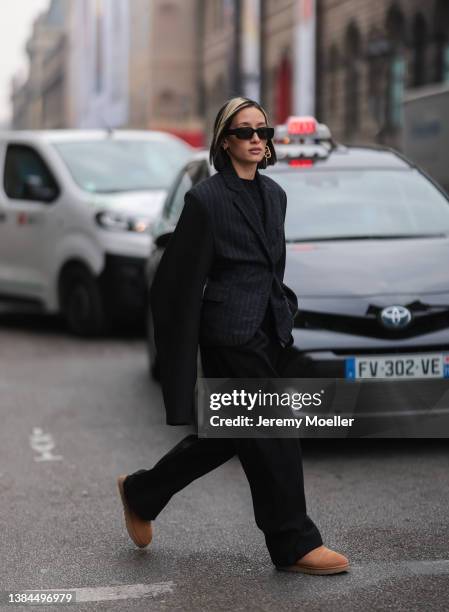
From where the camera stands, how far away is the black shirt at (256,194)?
15.2 ft

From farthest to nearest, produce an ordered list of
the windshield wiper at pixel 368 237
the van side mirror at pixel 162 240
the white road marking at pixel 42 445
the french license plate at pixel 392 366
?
the van side mirror at pixel 162 240
the windshield wiper at pixel 368 237
the white road marking at pixel 42 445
the french license plate at pixel 392 366

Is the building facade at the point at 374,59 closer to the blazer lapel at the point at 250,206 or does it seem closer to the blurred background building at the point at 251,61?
the blurred background building at the point at 251,61

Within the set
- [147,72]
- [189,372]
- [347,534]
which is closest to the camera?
[189,372]

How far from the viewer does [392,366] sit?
256 inches

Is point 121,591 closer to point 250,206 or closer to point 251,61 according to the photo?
point 250,206

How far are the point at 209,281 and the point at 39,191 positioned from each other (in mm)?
7929

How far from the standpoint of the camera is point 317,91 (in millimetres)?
39812

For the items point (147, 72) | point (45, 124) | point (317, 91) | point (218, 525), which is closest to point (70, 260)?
point (218, 525)

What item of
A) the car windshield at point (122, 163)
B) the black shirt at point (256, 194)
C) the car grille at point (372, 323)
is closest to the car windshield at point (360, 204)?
the car grille at point (372, 323)

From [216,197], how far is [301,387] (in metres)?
2.11

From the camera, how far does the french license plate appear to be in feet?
21.3

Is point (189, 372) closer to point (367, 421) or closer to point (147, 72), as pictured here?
point (367, 421)

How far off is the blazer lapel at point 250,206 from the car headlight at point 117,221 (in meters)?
7.24

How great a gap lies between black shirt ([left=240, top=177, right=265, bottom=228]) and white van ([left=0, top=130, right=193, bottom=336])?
706cm
